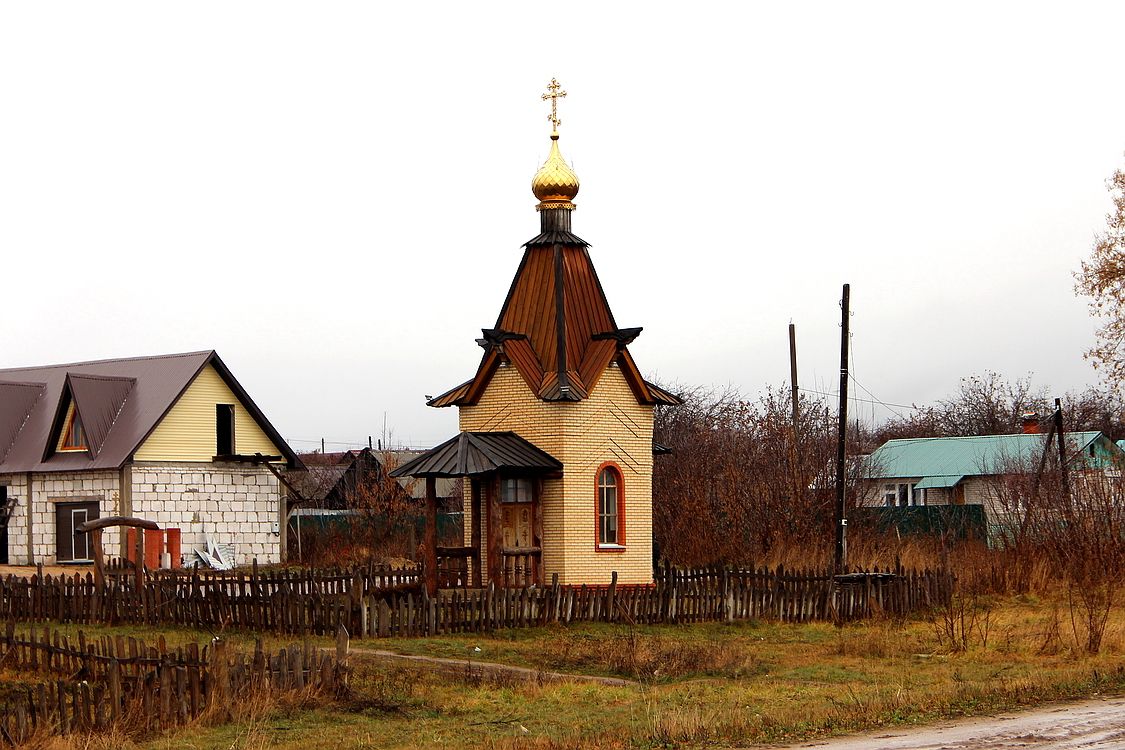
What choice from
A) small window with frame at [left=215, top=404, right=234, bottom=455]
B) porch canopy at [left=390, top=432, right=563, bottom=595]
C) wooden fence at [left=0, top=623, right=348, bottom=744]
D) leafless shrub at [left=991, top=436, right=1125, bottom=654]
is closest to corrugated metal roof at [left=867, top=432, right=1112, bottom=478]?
leafless shrub at [left=991, top=436, right=1125, bottom=654]

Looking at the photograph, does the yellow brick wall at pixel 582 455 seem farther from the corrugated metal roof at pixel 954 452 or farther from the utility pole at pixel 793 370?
the corrugated metal roof at pixel 954 452

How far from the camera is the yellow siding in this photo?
38.8 meters

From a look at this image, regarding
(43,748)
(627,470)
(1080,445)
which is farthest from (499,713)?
(1080,445)

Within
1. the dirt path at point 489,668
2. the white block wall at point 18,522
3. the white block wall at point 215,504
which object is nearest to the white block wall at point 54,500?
the white block wall at point 18,522

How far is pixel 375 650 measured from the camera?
1933 cm

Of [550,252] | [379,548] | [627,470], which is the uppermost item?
[550,252]

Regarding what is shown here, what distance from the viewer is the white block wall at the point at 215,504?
38469mm

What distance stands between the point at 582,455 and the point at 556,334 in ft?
7.32

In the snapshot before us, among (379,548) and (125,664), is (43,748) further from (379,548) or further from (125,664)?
(379,548)

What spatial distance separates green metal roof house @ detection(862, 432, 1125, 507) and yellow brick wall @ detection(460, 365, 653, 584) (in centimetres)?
2517

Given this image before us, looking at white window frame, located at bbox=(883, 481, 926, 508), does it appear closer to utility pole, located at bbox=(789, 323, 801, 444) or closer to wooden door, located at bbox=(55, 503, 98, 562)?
utility pole, located at bbox=(789, 323, 801, 444)

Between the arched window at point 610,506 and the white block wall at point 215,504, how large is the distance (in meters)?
16.6

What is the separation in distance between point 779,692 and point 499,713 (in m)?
3.21

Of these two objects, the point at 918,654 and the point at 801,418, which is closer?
the point at 918,654
